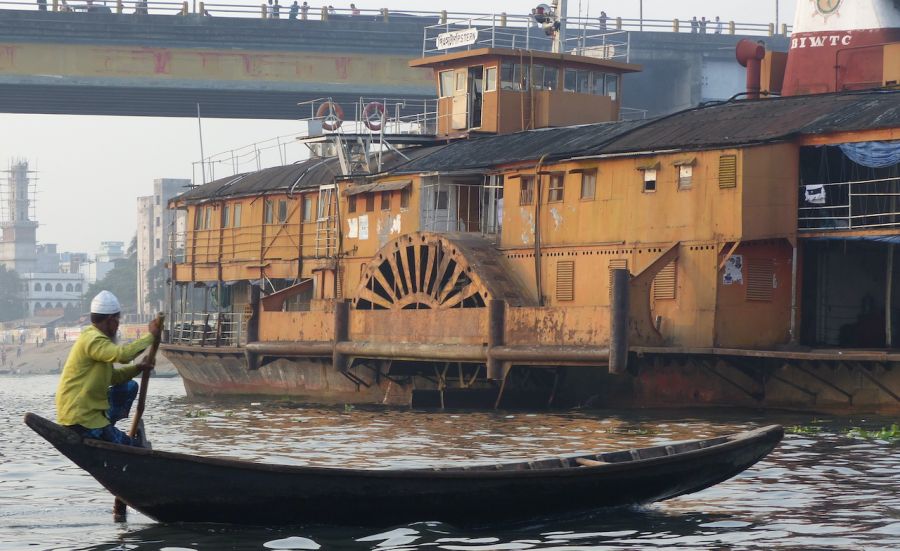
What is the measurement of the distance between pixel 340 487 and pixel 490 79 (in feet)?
90.0

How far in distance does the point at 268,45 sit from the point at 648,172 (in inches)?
1322

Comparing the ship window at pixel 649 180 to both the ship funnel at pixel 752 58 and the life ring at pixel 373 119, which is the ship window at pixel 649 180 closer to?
the ship funnel at pixel 752 58

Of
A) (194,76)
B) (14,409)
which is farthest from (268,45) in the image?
(14,409)

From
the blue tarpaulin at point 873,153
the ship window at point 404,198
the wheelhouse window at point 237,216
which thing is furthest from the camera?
the wheelhouse window at point 237,216

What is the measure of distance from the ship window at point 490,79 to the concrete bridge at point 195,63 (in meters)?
21.6

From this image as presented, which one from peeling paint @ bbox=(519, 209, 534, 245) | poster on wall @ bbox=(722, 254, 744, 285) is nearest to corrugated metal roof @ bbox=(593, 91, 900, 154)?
poster on wall @ bbox=(722, 254, 744, 285)

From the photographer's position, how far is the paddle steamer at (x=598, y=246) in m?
27.2

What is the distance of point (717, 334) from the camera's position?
27453 millimetres

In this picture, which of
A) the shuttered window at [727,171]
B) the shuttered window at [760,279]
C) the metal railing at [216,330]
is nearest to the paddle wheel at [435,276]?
the shuttered window at [760,279]

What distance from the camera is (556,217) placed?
31.3m

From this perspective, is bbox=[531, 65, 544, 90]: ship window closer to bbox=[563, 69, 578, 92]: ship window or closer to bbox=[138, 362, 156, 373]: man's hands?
bbox=[563, 69, 578, 92]: ship window

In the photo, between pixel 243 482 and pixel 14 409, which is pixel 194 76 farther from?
pixel 243 482

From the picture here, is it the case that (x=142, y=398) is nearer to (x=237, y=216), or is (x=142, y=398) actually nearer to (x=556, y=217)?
(x=556, y=217)

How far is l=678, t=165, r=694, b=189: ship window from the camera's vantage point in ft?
92.4
